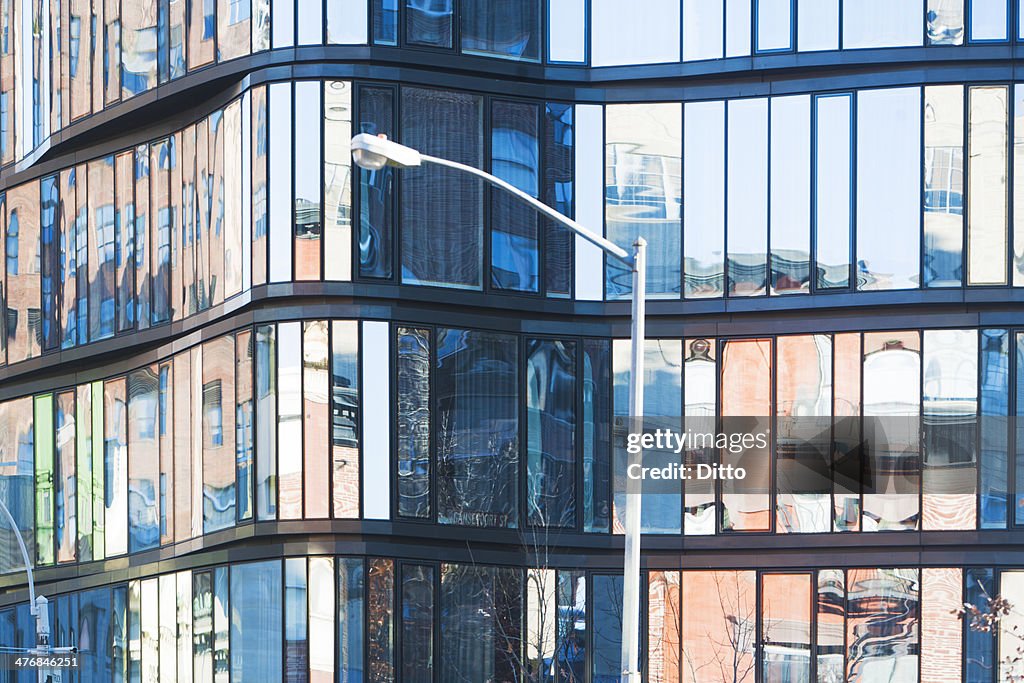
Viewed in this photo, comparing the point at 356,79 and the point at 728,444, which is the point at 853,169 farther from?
the point at 356,79

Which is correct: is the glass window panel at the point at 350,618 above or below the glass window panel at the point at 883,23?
below

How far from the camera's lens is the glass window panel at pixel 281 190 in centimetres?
3250

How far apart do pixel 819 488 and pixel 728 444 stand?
1880 millimetres

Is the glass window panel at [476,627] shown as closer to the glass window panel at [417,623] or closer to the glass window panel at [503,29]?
the glass window panel at [417,623]

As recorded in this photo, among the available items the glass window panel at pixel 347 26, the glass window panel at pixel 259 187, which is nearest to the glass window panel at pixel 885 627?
the glass window panel at pixel 259 187

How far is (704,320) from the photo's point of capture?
33906 mm

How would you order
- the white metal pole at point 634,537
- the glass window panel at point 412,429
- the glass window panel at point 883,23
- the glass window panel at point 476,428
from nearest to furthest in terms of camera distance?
1. the white metal pole at point 634,537
2. the glass window panel at point 412,429
3. the glass window panel at point 476,428
4. the glass window panel at point 883,23

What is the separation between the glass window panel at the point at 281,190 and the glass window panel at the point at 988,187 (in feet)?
40.1

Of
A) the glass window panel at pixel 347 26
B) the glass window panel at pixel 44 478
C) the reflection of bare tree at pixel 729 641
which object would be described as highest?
the glass window panel at pixel 347 26

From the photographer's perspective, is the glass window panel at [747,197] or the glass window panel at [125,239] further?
the glass window panel at [125,239]

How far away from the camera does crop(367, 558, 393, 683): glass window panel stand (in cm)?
3195

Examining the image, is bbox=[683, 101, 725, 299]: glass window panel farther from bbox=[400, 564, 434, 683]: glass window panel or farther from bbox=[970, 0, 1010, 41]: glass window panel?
bbox=[400, 564, 434, 683]: glass window panel

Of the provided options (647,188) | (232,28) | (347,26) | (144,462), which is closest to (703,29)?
(647,188)

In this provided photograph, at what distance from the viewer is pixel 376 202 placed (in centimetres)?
3266
